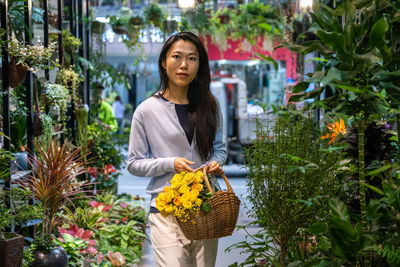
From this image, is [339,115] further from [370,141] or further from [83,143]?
[83,143]

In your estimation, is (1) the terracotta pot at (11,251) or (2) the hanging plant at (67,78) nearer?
(1) the terracotta pot at (11,251)

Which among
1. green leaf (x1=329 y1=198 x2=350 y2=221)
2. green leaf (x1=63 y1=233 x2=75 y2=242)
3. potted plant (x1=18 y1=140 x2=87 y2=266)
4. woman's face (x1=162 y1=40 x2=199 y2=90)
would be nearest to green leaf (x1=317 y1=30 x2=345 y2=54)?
green leaf (x1=329 y1=198 x2=350 y2=221)

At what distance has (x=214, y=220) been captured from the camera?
2465 millimetres

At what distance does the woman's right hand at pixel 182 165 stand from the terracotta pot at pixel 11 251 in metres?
1.00

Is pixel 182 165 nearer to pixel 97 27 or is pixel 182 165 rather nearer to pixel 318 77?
pixel 318 77

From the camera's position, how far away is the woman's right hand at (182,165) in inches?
102

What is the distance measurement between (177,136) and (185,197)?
1.36 ft

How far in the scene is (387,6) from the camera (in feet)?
6.70

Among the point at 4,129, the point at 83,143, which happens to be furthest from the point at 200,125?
the point at 83,143

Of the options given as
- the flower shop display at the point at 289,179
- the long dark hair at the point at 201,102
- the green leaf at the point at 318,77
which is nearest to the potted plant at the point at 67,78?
the long dark hair at the point at 201,102

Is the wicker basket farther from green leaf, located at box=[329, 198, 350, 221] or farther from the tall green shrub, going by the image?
green leaf, located at box=[329, 198, 350, 221]

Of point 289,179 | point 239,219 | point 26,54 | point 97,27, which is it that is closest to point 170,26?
point 97,27

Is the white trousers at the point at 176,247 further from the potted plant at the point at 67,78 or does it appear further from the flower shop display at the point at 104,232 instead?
the potted plant at the point at 67,78

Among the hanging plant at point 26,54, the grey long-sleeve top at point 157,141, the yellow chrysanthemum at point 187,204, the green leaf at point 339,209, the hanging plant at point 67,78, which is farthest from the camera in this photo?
the hanging plant at point 67,78
